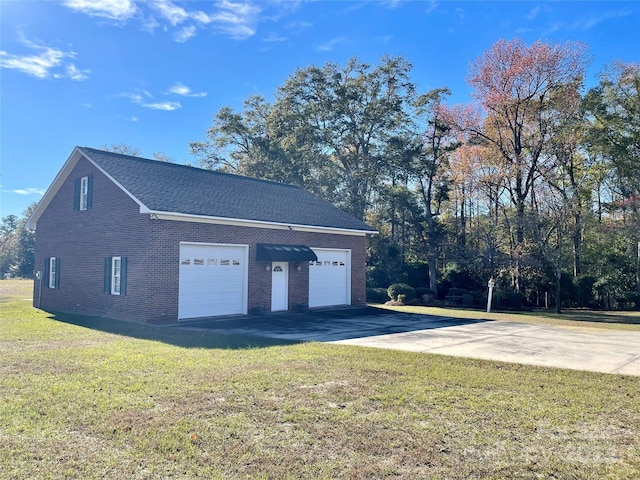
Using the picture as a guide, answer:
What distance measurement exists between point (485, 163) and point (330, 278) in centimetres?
1375

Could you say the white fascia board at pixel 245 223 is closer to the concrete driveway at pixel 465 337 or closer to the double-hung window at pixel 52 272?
the concrete driveway at pixel 465 337

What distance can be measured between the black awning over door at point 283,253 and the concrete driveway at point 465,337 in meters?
2.07

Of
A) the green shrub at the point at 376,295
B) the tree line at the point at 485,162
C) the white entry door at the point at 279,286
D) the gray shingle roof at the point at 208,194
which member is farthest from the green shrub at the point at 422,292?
the white entry door at the point at 279,286

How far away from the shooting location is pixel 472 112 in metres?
28.3

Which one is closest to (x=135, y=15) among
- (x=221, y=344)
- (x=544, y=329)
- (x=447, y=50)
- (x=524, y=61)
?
(x=221, y=344)

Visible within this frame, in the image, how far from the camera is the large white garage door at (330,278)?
63.5 ft

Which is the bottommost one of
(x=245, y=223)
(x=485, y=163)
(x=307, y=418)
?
(x=307, y=418)

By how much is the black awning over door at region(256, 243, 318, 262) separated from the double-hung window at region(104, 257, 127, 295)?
15.1ft

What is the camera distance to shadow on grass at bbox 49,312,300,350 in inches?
403

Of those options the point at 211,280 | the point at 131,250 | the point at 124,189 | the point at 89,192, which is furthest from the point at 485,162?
the point at 89,192

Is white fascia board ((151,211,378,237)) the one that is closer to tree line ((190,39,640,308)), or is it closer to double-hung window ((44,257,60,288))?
double-hung window ((44,257,60,288))

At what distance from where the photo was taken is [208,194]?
55.9ft

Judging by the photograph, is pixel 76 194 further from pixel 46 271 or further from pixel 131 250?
pixel 131 250

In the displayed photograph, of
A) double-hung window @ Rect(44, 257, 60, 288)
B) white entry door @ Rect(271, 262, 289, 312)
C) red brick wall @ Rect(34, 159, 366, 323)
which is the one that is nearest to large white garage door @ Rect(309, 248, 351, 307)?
red brick wall @ Rect(34, 159, 366, 323)
